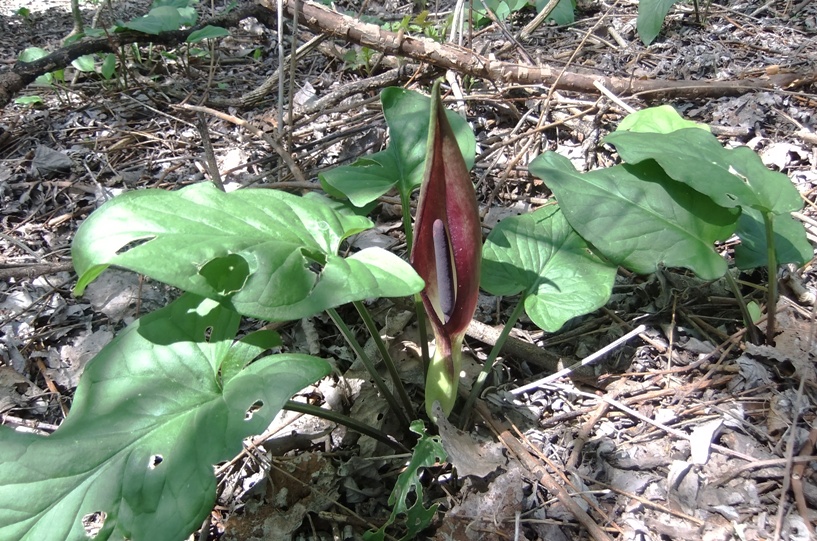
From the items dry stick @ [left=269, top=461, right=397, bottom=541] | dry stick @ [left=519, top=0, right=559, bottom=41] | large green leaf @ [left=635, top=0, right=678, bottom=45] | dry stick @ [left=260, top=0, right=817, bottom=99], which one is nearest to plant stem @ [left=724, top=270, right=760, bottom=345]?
dry stick @ [left=269, top=461, right=397, bottom=541]

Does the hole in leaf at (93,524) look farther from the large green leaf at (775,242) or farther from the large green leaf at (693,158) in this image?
the large green leaf at (775,242)

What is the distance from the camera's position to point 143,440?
3.46 feet

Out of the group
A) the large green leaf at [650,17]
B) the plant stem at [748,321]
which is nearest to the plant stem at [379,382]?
the plant stem at [748,321]

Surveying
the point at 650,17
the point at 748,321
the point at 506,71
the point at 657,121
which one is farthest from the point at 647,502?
the point at 650,17

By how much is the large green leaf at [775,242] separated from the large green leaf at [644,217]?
178mm

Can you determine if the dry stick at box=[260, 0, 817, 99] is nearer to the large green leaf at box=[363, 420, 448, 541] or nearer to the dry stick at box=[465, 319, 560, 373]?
the dry stick at box=[465, 319, 560, 373]

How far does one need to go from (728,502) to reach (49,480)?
1368mm

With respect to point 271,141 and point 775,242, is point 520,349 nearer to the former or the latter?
point 775,242

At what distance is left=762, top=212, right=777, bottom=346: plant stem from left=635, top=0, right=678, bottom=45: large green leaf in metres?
1.52

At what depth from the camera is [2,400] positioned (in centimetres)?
165

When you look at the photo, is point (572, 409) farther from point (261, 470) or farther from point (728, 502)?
point (261, 470)

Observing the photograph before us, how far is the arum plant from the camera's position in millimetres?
1138

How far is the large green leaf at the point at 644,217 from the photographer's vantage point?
141cm

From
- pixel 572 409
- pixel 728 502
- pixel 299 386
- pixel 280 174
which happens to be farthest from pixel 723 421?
pixel 280 174
